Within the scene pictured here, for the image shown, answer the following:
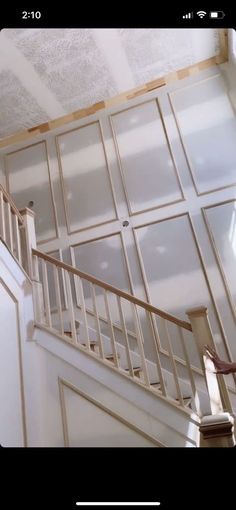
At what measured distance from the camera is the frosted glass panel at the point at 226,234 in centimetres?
397

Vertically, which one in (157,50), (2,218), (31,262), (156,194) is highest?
(157,50)

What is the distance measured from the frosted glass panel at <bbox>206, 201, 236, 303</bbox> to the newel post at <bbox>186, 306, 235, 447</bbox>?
1.29 meters

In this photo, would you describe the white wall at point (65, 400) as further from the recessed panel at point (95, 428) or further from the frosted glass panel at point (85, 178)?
the frosted glass panel at point (85, 178)

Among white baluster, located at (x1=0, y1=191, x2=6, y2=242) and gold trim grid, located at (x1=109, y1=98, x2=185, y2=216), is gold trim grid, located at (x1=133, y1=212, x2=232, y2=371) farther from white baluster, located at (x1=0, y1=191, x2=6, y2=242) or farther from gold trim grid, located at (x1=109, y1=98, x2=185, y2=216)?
white baluster, located at (x1=0, y1=191, x2=6, y2=242)

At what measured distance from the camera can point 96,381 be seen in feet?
9.27

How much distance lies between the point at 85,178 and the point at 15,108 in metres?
1.22

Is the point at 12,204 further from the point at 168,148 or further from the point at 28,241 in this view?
Answer: the point at 168,148

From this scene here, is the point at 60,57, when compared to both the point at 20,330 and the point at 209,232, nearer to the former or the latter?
the point at 209,232

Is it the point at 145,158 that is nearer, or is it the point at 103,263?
the point at 103,263

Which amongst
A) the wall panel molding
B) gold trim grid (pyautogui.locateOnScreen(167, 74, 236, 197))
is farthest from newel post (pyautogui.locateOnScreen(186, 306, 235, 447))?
gold trim grid (pyautogui.locateOnScreen(167, 74, 236, 197))

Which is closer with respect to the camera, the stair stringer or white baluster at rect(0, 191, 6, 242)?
the stair stringer

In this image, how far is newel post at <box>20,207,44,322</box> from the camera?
3.29 m

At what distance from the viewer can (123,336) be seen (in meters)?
3.69
